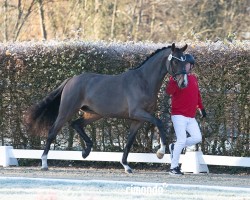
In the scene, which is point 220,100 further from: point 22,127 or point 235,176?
point 22,127

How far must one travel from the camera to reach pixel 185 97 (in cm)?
1305

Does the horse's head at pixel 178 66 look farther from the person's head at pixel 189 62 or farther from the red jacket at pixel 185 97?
the red jacket at pixel 185 97

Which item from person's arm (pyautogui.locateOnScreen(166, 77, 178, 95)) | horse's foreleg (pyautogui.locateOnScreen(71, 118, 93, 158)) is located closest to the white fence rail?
horse's foreleg (pyautogui.locateOnScreen(71, 118, 93, 158))

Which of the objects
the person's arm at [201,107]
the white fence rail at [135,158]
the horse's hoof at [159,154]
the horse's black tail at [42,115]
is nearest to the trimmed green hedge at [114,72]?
the white fence rail at [135,158]

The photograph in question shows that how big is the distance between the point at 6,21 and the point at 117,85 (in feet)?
46.4

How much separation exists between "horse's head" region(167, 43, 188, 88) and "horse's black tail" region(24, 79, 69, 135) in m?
2.31

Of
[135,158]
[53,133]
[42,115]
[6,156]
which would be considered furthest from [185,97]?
[6,156]

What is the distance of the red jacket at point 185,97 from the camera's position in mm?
13039

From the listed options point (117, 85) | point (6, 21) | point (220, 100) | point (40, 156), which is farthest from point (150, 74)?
point (6, 21)

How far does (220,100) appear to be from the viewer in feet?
46.4

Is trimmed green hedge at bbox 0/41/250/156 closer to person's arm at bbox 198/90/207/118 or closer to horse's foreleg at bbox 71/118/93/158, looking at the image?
horse's foreleg at bbox 71/118/93/158

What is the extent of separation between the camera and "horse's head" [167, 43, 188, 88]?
12773mm

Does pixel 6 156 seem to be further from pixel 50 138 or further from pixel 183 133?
pixel 183 133

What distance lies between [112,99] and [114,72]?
3.98ft
